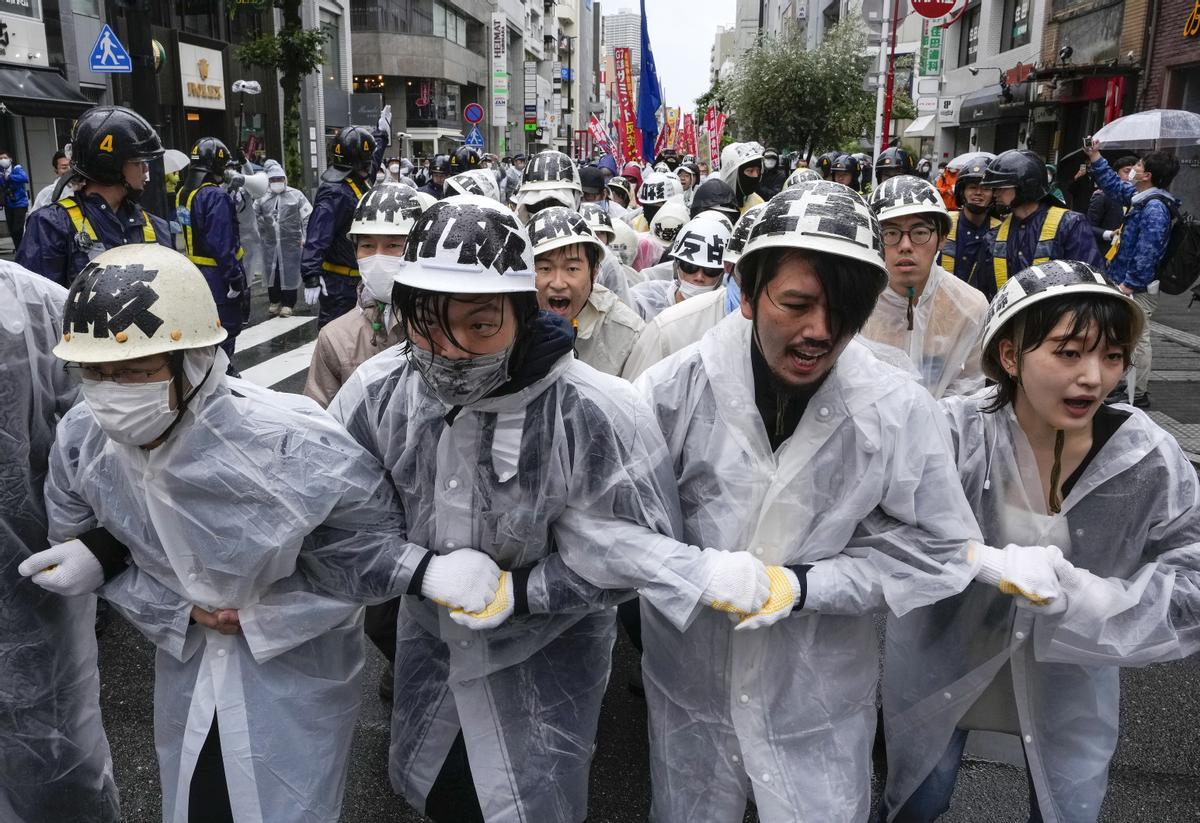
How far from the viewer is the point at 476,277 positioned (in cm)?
202

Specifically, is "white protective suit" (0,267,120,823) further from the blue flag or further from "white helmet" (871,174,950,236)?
the blue flag

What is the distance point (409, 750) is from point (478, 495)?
693mm

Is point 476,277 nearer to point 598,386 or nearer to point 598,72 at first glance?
point 598,386

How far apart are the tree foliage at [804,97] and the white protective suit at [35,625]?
27.7m

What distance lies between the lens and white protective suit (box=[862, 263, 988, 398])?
402 cm

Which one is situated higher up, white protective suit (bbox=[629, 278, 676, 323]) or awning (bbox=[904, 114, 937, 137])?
awning (bbox=[904, 114, 937, 137])

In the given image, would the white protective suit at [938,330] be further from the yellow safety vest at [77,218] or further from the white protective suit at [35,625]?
the yellow safety vest at [77,218]

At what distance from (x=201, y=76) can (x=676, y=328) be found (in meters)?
26.6

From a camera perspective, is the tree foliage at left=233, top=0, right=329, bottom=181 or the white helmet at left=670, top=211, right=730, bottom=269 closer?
the white helmet at left=670, top=211, right=730, bottom=269

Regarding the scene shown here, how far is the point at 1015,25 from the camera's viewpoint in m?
26.7

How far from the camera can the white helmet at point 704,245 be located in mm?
4848

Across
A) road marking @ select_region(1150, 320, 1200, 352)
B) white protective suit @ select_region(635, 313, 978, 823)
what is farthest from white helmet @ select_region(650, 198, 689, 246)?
road marking @ select_region(1150, 320, 1200, 352)

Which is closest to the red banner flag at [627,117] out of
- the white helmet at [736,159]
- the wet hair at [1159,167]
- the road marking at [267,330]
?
the road marking at [267,330]

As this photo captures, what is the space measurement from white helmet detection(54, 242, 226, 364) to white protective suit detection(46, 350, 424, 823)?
17 centimetres
